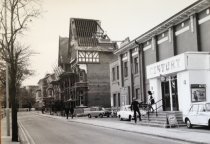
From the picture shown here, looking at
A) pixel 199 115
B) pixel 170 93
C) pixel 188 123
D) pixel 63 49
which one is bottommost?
pixel 188 123

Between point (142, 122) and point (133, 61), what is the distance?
1402 cm

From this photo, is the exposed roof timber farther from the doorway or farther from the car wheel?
the car wheel

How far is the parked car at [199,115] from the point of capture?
19.8 metres

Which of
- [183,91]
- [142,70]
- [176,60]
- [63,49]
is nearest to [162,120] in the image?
[183,91]

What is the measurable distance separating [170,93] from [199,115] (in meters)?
8.24

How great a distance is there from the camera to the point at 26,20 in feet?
60.0

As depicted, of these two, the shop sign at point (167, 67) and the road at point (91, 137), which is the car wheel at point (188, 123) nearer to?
the road at point (91, 137)

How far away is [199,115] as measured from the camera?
66.8ft

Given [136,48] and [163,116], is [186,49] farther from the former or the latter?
[136,48]

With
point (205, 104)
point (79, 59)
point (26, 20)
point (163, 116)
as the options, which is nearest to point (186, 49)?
point (163, 116)

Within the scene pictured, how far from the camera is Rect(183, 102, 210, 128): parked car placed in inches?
779

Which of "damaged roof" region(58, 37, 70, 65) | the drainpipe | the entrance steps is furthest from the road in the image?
"damaged roof" region(58, 37, 70, 65)

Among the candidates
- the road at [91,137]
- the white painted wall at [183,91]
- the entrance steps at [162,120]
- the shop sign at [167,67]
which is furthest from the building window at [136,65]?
the road at [91,137]

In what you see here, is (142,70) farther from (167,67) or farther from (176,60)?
(176,60)
